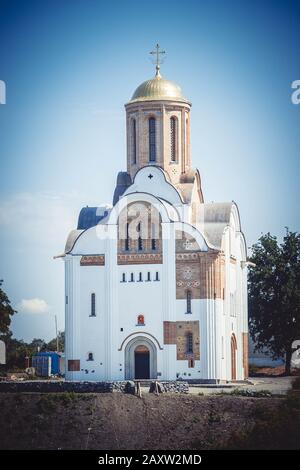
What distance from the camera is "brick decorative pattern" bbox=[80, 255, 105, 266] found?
239 ft

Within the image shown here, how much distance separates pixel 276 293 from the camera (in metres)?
80.7

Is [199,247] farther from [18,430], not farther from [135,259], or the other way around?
[18,430]

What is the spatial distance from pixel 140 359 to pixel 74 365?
2889 mm

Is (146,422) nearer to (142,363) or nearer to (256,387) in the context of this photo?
(256,387)

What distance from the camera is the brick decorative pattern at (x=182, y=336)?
7113 centimetres

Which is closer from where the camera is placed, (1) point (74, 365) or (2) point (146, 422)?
(2) point (146, 422)

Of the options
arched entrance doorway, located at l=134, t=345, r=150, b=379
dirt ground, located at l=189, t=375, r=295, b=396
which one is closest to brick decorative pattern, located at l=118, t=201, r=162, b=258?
arched entrance doorway, located at l=134, t=345, r=150, b=379

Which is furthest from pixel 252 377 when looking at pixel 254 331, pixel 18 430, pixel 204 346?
pixel 18 430

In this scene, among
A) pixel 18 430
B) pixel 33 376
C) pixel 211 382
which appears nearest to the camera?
pixel 18 430

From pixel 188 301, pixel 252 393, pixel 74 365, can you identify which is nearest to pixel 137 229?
pixel 188 301

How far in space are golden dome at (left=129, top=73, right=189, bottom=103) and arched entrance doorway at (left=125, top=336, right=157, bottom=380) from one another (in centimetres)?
1072

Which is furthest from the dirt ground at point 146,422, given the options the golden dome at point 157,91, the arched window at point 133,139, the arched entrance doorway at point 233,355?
the golden dome at point 157,91
